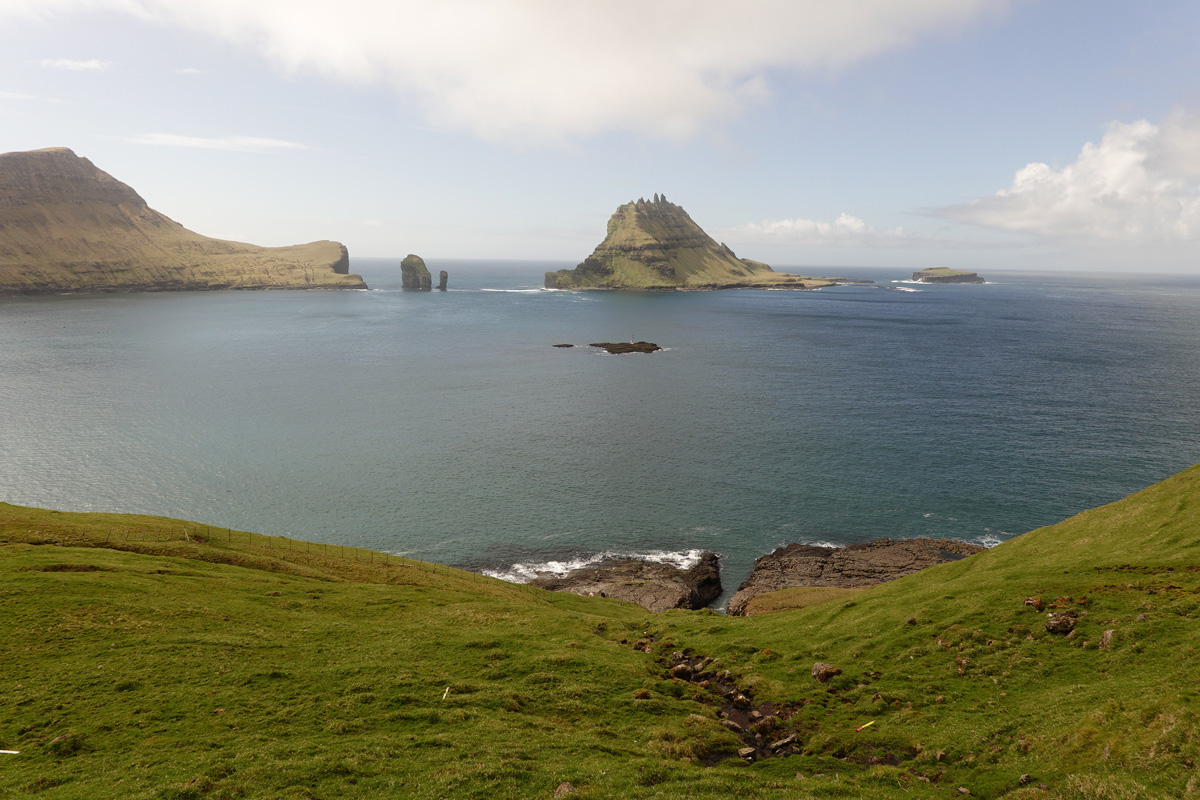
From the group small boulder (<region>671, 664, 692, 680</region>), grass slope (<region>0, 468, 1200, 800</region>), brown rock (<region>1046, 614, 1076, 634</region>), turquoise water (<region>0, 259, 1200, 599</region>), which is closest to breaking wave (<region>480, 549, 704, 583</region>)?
turquoise water (<region>0, 259, 1200, 599</region>)

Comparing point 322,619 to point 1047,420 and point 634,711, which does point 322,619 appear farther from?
point 1047,420

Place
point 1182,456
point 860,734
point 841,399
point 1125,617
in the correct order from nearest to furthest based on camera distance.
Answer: point 860,734
point 1125,617
point 1182,456
point 841,399

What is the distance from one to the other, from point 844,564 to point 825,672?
116 feet

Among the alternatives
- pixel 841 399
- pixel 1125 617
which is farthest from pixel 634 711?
pixel 841 399

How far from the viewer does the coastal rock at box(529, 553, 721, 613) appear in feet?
203

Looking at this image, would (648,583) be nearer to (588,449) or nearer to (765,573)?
(765,573)

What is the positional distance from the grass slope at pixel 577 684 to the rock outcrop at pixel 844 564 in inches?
604

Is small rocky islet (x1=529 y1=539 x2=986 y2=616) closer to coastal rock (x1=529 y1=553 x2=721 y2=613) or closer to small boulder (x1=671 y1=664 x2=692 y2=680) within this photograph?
coastal rock (x1=529 y1=553 x2=721 y2=613)

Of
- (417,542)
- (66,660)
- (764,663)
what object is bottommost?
(417,542)

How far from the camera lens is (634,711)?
1264 inches

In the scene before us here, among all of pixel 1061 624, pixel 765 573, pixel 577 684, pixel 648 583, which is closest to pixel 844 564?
pixel 765 573

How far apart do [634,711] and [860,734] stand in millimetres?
11552

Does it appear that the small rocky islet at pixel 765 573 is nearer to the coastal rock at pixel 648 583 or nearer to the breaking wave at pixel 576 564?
the coastal rock at pixel 648 583

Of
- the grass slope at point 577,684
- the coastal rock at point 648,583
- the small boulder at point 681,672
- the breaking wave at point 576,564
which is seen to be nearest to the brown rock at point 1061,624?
the grass slope at point 577,684
